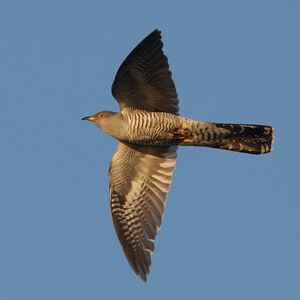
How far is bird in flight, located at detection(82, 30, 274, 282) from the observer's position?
31.3 ft

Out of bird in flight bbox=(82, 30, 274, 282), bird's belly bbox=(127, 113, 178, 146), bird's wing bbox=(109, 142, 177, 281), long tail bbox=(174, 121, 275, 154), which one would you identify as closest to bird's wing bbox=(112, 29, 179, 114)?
bird in flight bbox=(82, 30, 274, 282)

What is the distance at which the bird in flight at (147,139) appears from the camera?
9539mm

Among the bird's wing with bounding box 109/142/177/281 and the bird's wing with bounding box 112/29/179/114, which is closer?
the bird's wing with bounding box 112/29/179/114

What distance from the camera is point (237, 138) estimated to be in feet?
32.7

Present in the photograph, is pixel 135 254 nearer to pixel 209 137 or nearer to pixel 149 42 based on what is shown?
pixel 209 137

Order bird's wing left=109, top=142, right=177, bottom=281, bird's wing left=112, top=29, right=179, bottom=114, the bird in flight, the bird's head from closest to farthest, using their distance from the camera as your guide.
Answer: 1. bird's wing left=112, top=29, right=179, bottom=114
2. the bird in flight
3. the bird's head
4. bird's wing left=109, top=142, right=177, bottom=281

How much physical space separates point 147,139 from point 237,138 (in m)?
1.60

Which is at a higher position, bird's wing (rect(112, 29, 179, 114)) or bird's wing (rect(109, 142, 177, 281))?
bird's wing (rect(112, 29, 179, 114))

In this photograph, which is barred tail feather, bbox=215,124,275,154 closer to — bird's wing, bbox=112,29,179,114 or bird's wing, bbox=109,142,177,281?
bird's wing, bbox=112,29,179,114

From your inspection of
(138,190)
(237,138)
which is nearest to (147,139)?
(138,190)

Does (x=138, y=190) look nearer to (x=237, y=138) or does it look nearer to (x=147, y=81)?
(x=237, y=138)

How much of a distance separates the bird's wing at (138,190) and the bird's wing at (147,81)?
43.3 inches

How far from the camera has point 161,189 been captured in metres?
10.8

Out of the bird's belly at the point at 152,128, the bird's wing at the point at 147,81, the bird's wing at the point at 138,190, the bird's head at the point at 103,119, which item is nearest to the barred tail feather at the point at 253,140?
the bird's belly at the point at 152,128
